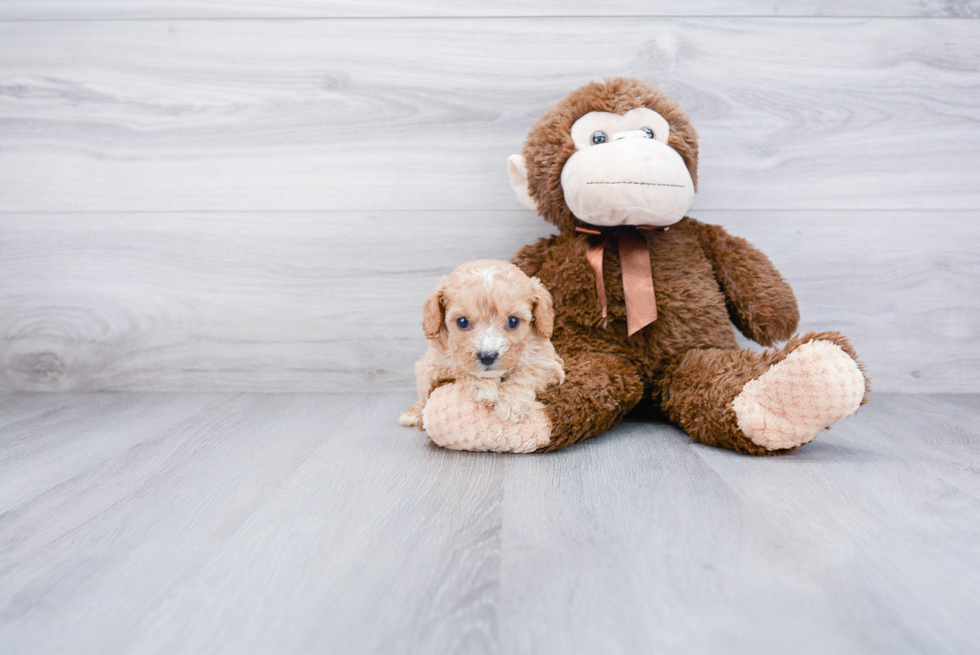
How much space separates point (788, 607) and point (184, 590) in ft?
1.55

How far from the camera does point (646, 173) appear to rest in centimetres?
86

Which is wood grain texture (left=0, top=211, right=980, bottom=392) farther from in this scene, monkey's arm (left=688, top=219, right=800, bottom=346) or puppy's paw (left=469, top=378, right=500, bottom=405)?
puppy's paw (left=469, top=378, right=500, bottom=405)

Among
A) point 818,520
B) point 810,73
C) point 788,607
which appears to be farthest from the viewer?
point 810,73

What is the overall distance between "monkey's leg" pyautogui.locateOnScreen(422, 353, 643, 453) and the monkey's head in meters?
0.25

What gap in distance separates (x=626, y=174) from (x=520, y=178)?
0.69 ft

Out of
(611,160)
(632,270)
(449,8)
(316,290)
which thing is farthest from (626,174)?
(316,290)

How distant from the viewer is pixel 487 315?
793 millimetres

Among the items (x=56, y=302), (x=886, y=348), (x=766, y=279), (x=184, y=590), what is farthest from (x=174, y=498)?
(x=886, y=348)

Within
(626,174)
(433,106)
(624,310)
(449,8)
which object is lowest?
(624,310)

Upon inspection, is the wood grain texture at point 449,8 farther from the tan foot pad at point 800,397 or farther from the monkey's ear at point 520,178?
the tan foot pad at point 800,397

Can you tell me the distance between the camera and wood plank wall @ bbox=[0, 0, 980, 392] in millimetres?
1112

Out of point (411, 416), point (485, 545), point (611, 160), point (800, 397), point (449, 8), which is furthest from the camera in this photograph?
point (449, 8)

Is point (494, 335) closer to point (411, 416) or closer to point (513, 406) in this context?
point (513, 406)

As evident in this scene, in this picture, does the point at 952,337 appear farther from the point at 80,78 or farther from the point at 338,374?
the point at 80,78
